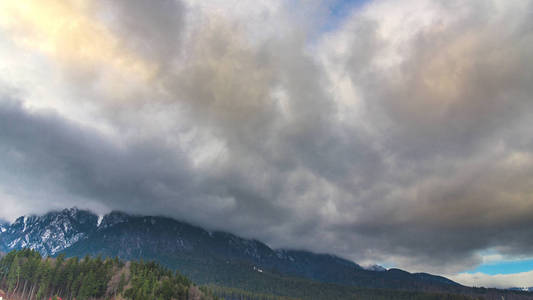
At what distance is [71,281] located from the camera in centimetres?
15412

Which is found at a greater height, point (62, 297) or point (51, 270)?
point (51, 270)

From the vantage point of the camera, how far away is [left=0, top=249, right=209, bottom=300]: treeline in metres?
146

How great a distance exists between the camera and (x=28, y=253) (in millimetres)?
169250

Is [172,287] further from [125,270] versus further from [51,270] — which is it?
[51,270]

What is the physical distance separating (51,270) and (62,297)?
13785mm

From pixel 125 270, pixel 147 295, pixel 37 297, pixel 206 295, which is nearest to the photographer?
pixel 37 297

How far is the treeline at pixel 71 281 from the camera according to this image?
5743 inches

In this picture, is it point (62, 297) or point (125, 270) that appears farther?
point (125, 270)

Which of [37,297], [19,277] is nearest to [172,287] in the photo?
[37,297]

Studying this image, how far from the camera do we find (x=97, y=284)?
15425 centimetres

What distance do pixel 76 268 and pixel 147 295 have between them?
4147 centimetres

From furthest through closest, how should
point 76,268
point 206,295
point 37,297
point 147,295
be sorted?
point 206,295 → point 76,268 → point 147,295 → point 37,297

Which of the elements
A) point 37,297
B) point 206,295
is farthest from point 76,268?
point 206,295

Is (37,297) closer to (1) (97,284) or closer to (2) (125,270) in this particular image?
(1) (97,284)
